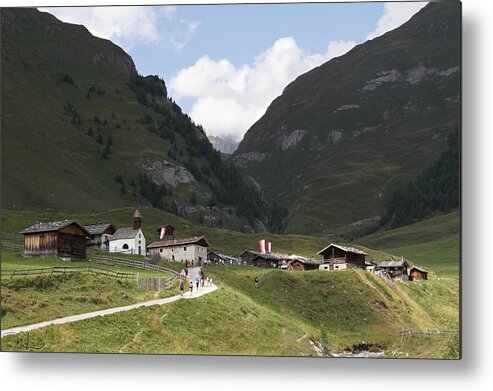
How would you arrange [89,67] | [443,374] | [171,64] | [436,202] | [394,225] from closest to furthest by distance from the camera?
[443,374] < [171,64] < [436,202] < [394,225] < [89,67]

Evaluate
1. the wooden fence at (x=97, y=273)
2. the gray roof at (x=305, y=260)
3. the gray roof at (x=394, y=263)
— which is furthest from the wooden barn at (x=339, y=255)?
the wooden fence at (x=97, y=273)

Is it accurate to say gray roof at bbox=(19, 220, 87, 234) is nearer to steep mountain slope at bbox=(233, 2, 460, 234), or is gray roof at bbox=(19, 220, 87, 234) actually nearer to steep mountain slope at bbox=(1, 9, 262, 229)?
steep mountain slope at bbox=(1, 9, 262, 229)

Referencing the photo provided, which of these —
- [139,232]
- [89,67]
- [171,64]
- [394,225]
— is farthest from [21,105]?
[171,64]

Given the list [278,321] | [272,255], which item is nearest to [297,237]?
[272,255]

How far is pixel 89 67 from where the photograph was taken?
6289 inches

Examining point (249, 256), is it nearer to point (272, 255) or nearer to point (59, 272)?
point (272, 255)

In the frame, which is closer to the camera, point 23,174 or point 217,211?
point 23,174

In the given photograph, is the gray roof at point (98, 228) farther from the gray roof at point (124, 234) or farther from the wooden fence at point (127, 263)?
the wooden fence at point (127, 263)

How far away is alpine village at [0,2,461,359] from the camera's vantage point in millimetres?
22391

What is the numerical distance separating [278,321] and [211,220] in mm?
75963

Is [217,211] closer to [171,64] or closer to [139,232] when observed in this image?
[139,232]

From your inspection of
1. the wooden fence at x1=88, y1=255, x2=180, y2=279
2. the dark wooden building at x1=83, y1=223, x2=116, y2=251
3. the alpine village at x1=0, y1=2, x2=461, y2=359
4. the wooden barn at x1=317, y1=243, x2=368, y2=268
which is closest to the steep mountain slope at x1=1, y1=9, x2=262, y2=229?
the alpine village at x1=0, y1=2, x2=461, y2=359

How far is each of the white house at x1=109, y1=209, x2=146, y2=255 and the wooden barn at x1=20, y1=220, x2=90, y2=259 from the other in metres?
8.50

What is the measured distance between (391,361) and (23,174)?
64123 millimetres
